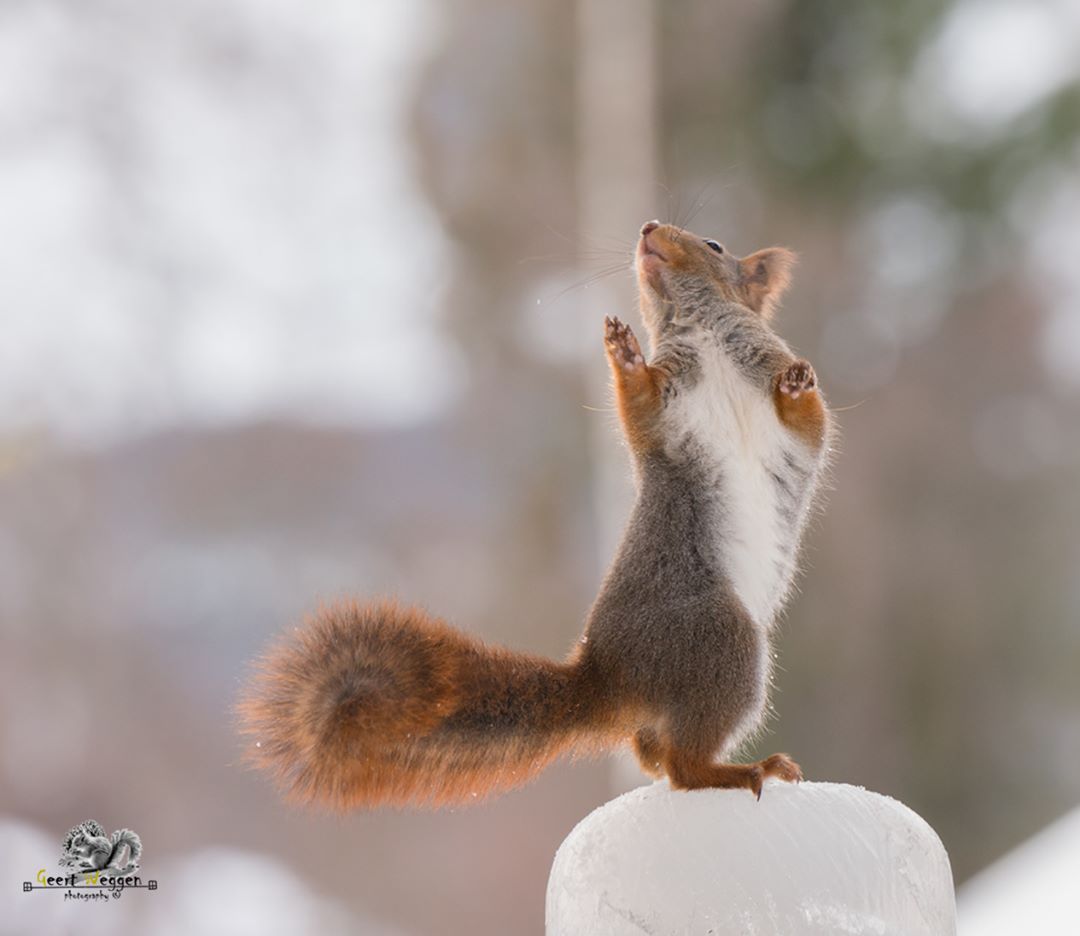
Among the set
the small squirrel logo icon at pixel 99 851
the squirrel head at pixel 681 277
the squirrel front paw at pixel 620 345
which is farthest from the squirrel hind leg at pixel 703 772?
the small squirrel logo icon at pixel 99 851

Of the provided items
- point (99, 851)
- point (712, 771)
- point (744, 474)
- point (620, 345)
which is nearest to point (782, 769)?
point (712, 771)

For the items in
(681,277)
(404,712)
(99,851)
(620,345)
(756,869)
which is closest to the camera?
(756,869)

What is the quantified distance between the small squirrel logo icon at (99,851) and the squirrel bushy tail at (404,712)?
687 millimetres

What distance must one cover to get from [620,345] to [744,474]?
0.61 feet

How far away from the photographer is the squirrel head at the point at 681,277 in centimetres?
144

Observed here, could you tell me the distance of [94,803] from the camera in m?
3.52

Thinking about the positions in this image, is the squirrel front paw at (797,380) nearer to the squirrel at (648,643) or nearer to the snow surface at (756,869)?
the squirrel at (648,643)

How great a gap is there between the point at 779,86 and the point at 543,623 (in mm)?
1782

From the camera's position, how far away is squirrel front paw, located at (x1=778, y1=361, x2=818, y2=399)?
130 cm

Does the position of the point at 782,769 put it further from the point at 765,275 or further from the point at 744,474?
the point at 765,275

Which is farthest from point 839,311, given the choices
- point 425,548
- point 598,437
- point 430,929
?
point 430,929

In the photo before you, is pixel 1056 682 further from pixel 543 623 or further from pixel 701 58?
pixel 701 58

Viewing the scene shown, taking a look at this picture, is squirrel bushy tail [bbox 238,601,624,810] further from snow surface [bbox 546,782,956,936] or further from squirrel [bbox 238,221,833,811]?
snow surface [bbox 546,782,956,936]

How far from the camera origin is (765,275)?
1.55 meters
